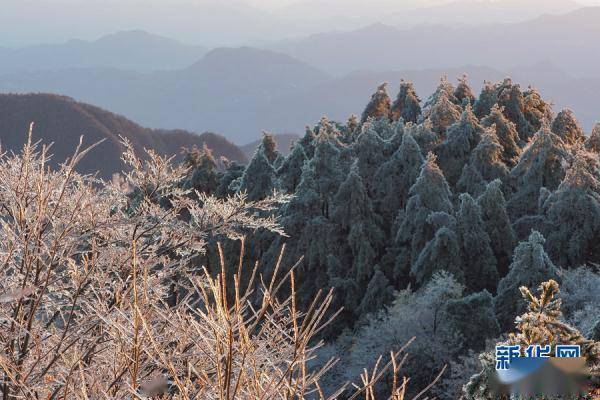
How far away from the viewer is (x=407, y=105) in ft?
99.8

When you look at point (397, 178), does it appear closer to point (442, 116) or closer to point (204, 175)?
point (442, 116)

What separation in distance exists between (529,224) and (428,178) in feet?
11.2

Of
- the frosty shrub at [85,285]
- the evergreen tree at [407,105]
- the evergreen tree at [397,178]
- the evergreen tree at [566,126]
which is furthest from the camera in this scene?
the evergreen tree at [407,105]

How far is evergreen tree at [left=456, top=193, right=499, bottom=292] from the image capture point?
1894 centimetres

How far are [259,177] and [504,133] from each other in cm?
943

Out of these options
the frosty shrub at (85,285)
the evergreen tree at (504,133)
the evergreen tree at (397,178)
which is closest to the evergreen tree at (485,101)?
the evergreen tree at (504,133)

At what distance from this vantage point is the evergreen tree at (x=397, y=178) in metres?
21.9

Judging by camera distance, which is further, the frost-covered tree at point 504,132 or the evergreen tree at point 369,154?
the frost-covered tree at point 504,132

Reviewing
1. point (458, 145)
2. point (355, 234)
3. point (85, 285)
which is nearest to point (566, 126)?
point (458, 145)

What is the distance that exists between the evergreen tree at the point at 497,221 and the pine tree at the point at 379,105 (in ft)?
40.5

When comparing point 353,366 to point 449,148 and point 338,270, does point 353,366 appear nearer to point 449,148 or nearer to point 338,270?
point 338,270

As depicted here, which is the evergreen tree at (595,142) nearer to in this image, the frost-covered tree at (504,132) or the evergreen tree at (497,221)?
the frost-covered tree at (504,132)

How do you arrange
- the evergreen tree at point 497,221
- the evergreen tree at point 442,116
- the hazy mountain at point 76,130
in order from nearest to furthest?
the evergreen tree at point 497,221 < the evergreen tree at point 442,116 < the hazy mountain at point 76,130

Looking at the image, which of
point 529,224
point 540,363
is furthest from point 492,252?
point 540,363
